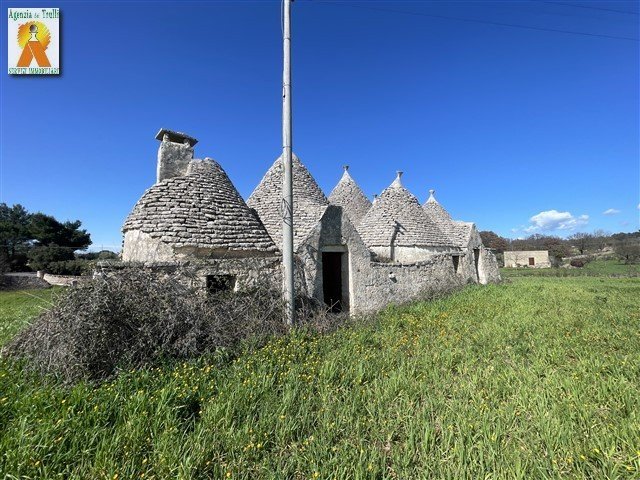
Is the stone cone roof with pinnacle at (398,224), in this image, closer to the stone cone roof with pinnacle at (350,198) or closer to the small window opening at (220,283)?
the stone cone roof with pinnacle at (350,198)

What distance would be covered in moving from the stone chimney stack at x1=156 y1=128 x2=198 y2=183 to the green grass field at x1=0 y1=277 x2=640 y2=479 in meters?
6.17

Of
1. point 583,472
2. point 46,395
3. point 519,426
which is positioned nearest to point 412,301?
point 519,426

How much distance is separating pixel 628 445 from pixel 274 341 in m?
4.59

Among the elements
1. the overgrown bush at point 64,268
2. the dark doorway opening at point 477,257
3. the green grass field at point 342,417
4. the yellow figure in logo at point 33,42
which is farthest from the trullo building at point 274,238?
the overgrown bush at point 64,268

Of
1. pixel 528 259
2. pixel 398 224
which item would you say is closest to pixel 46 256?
pixel 398 224

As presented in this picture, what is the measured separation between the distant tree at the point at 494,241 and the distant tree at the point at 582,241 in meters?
10.1

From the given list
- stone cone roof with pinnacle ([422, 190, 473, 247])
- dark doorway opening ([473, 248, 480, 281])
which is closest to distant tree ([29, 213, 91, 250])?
stone cone roof with pinnacle ([422, 190, 473, 247])

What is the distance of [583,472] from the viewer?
100 inches

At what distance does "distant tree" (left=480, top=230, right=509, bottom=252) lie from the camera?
56562 millimetres

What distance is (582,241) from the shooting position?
1956 inches

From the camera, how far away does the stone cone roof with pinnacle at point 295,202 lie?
30.5 ft

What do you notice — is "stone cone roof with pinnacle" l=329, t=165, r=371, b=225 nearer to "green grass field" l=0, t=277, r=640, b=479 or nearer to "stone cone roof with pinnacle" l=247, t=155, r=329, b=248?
"stone cone roof with pinnacle" l=247, t=155, r=329, b=248

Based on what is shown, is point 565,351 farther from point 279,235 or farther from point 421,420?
point 279,235

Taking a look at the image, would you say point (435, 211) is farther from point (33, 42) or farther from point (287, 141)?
point (33, 42)
